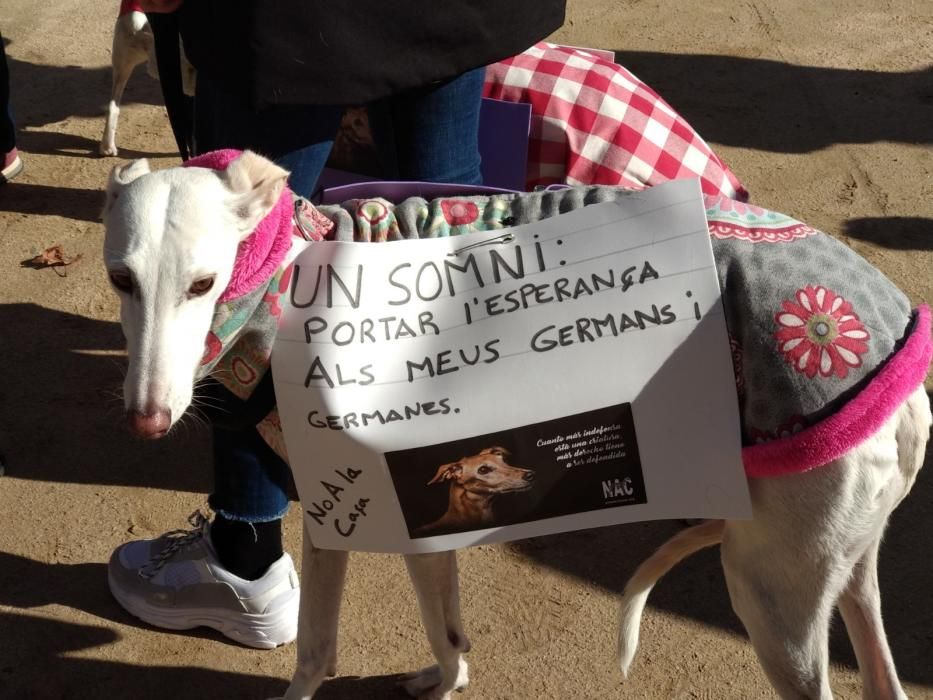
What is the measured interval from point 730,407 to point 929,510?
1560mm

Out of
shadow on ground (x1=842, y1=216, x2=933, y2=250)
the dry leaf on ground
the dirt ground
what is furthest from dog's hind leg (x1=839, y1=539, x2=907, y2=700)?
the dry leaf on ground

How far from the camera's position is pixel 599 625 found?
2.62m

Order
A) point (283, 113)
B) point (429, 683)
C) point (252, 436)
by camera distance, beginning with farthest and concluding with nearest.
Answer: point (429, 683), point (252, 436), point (283, 113)

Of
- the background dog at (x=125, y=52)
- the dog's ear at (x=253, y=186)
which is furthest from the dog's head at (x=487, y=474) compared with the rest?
the background dog at (x=125, y=52)

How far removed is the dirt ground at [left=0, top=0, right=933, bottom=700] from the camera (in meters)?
2.52

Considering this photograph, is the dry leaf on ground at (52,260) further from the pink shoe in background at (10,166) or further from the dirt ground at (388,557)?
the pink shoe in background at (10,166)

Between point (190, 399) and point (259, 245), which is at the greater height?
point (259, 245)

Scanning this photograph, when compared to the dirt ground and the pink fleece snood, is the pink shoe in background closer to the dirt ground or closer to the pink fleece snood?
the dirt ground

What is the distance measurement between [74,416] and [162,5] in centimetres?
175

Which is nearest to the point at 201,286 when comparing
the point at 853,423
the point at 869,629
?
the point at 853,423

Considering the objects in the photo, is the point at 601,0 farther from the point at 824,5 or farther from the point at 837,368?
the point at 837,368

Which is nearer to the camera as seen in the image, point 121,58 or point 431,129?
point 431,129

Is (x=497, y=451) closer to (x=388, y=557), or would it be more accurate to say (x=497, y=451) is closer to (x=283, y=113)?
(x=283, y=113)

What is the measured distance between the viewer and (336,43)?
6.15 ft
